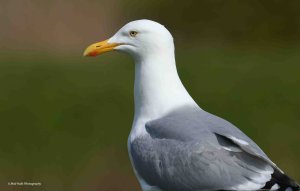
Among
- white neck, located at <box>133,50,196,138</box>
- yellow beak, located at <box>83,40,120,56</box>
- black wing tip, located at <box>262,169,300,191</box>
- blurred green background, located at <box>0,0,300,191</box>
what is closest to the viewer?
black wing tip, located at <box>262,169,300,191</box>

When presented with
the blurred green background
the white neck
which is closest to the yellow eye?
the white neck

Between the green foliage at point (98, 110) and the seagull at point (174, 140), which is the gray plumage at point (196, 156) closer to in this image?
the seagull at point (174, 140)

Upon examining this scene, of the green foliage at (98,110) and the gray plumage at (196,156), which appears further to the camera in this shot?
the green foliage at (98,110)

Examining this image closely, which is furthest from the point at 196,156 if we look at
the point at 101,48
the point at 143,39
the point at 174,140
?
the point at 101,48

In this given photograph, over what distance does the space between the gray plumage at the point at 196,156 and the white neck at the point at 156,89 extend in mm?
69

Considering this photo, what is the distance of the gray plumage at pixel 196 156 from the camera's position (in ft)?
14.6

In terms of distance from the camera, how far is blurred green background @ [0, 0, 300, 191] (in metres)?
8.55

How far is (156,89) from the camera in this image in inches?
193

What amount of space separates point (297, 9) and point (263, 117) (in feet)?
21.0

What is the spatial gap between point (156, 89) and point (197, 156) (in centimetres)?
49

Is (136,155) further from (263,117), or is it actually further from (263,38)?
(263,38)

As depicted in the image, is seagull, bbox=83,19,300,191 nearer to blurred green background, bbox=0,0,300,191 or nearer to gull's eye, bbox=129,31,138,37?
gull's eye, bbox=129,31,138,37

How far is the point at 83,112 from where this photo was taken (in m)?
9.60

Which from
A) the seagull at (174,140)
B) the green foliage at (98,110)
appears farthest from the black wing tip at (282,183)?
the green foliage at (98,110)
